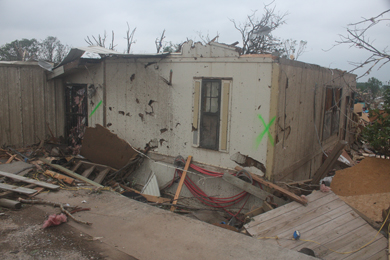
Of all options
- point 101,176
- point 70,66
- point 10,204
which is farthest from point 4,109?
point 10,204

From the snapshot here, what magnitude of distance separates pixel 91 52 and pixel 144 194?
374 centimetres

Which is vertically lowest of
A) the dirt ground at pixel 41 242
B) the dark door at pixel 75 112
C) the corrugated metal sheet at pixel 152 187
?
the corrugated metal sheet at pixel 152 187

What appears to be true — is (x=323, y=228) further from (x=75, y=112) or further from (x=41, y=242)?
(x=75, y=112)

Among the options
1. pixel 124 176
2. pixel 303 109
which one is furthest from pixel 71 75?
pixel 303 109

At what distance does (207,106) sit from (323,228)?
3.13 metres

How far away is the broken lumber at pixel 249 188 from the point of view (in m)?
5.30

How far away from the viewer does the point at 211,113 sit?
596 centimetres

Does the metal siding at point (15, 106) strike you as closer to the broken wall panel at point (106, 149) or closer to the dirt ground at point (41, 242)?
the broken wall panel at point (106, 149)

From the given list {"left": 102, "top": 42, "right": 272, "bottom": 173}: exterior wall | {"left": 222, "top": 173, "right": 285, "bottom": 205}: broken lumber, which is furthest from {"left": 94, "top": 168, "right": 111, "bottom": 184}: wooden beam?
{"left": 222, "top": 173, "right": 285, "bottom": 205}: broken lumber

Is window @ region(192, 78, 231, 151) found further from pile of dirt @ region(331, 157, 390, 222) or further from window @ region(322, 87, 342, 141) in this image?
window @ region(322, 87, 342, 141)

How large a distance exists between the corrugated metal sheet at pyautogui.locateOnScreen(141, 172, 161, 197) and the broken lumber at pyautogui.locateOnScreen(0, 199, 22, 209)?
8.85ft

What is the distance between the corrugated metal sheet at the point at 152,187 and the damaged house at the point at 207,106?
0.68 feet

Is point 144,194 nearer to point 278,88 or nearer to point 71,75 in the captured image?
point 278,88

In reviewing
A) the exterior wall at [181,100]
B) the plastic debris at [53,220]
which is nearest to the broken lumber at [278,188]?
the exterior wall at [181,100]
